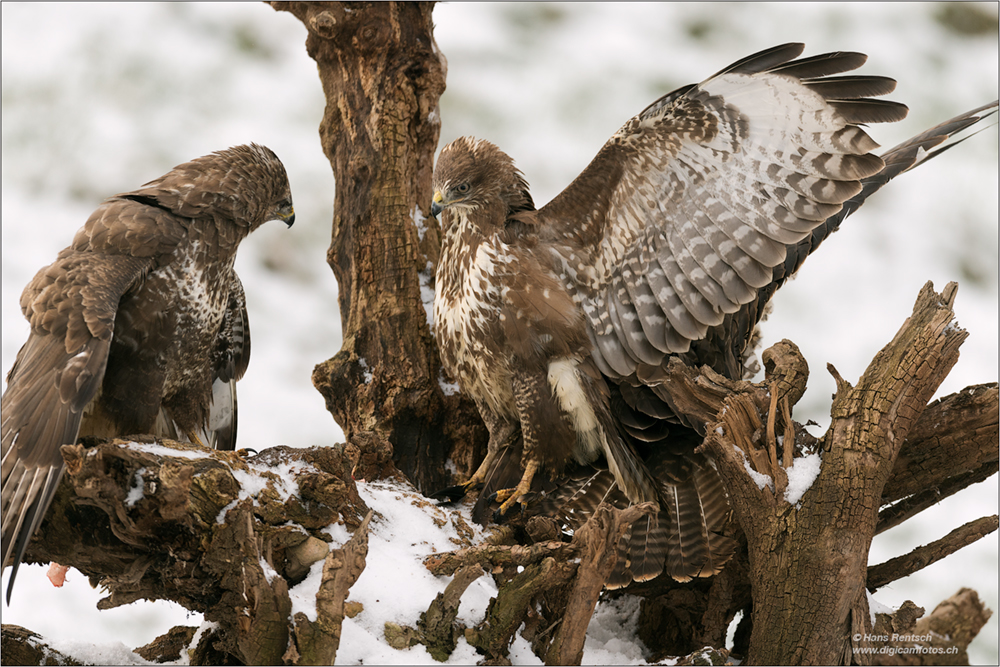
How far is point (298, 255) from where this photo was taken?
6.35m

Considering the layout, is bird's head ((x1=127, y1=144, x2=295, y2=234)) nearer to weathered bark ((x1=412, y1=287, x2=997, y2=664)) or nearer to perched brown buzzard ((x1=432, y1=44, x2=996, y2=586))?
perched brown buzzard ((x1=432, y1=44, x2=996, y2=586))

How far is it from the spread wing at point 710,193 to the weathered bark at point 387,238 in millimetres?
1053

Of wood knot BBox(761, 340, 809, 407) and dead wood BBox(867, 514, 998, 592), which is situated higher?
wood knot BBox(761, 340, 809, 407)

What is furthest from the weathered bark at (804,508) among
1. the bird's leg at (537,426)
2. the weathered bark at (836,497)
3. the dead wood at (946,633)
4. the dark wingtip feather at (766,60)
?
the dark wingtip feather at (766,60)

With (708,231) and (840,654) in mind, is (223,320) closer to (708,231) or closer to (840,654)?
(708,231)

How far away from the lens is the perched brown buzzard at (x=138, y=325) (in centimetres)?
277

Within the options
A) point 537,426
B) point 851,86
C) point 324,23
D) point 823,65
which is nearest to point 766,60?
point 823,65

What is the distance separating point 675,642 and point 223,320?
93.9 inches

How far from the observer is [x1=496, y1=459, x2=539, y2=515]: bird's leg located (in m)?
3.70

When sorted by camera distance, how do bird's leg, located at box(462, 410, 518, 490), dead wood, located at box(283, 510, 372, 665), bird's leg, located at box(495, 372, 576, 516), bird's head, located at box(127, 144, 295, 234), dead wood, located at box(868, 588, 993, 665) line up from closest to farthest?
1. dead wood, located at box(868, 588, 993, 665)
2. dead wood, located at box(283, 510, 372, 665)
3. bird's head, located at box(127, 144, 295, 234)
4. bird's leg, located at box(495, 372, 576, 516)
5. bird's leg, located at box(462, 410, 518, 490)

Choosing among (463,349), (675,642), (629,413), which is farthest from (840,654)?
(463,349)

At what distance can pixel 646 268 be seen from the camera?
11.6 feet

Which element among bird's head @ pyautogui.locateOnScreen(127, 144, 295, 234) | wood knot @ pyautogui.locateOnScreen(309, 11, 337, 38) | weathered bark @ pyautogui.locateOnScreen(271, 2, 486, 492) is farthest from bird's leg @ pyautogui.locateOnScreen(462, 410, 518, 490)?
wood knot @ pyautogui.locateOnScreen(309, 11, 337, 38)

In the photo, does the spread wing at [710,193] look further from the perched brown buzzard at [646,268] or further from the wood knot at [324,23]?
the wood knot at [324,23]
